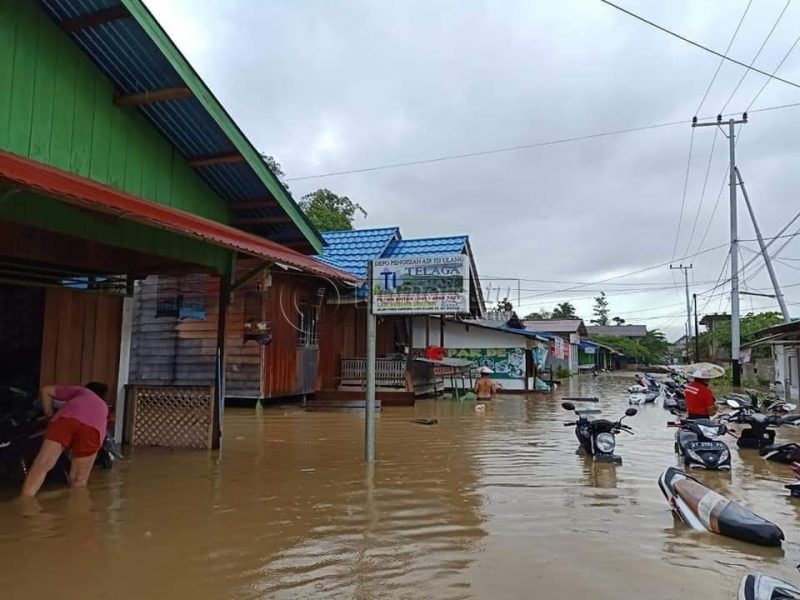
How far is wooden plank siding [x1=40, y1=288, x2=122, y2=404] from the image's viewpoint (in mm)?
8117

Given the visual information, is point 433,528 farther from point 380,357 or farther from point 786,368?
point 786,368

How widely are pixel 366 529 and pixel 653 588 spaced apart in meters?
2.24

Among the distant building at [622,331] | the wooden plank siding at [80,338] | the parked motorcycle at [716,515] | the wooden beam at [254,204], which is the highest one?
the distant building at [622,331]

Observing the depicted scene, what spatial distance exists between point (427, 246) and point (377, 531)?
15.0m

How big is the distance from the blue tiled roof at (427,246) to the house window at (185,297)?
723 centimetres

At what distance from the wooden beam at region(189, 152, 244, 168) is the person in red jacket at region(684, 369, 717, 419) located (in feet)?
23.7

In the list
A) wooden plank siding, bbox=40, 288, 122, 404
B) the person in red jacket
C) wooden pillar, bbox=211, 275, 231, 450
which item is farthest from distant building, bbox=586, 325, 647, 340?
wooden plank siding, bbox=40, 288, 122, 404

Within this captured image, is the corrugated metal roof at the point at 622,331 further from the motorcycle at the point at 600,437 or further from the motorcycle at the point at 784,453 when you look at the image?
the motorcycle at the point at 600,437

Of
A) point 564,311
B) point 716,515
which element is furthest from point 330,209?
point 564,311

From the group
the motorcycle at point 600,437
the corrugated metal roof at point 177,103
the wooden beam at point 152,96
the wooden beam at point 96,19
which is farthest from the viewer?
the motorcycle at point 600,437

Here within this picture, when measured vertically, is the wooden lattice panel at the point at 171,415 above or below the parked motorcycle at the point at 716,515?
above

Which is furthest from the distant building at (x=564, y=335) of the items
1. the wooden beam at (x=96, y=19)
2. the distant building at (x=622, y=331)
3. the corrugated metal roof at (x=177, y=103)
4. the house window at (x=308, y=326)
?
the distant building at (x=622, y=331)

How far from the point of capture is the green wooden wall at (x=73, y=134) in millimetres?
6176

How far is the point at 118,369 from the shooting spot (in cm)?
910
